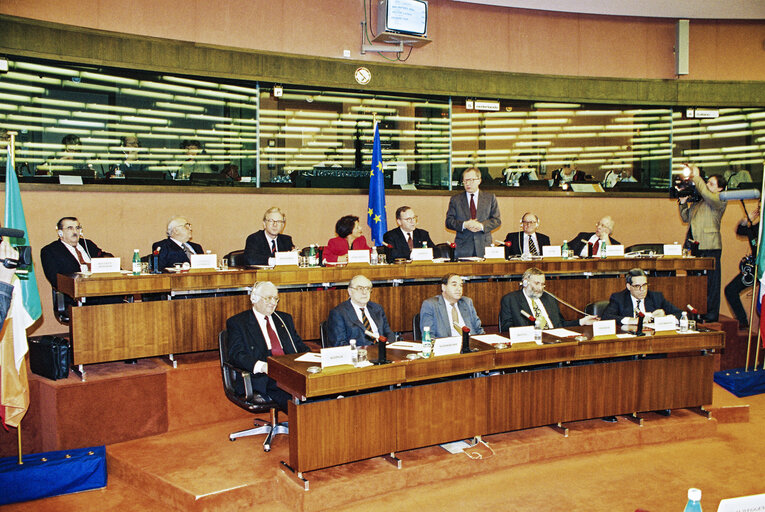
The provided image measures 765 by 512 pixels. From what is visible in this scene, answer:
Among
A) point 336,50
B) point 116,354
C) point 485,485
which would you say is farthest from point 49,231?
point 485,485

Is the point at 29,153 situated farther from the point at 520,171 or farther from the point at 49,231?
the point at 520,171

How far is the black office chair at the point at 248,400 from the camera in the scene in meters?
3.80

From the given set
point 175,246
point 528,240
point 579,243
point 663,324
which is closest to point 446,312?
point 663,324

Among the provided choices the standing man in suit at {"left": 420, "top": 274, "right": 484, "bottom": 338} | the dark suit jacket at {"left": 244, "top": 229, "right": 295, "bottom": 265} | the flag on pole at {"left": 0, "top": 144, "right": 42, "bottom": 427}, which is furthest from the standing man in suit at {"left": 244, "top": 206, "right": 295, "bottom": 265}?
the flag on pole at {"left": 0, "top": 144, "right": 42, "bottom": 427}

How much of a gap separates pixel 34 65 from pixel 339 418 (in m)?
4.32

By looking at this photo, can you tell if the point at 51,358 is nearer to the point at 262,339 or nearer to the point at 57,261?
the point at 57,261

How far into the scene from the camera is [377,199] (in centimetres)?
686

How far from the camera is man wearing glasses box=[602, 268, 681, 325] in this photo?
16.0 ft

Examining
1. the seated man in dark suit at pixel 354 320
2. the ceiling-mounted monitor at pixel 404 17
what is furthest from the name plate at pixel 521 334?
the ceiling-mounted monitor at pixel 404 17

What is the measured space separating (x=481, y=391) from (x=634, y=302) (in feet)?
5.77

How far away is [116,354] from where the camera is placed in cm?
426

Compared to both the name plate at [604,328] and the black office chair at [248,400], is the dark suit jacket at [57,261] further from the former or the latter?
the name plate at [604,328]

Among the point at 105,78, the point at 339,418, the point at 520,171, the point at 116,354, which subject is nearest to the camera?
the point at 339,418

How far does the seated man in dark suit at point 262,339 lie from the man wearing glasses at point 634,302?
7.88ft
